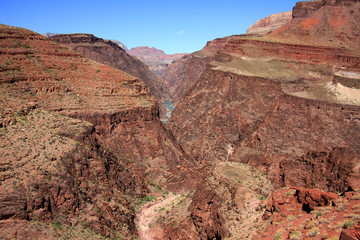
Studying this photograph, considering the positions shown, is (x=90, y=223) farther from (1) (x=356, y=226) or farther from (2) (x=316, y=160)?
(2) (x=316, y=160)

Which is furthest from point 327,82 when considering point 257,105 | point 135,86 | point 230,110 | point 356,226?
point 356,226

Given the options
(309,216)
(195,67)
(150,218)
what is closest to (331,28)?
(150,218)

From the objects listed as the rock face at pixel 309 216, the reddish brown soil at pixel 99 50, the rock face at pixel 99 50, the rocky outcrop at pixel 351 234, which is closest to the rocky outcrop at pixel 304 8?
the reddish brown soil at pixel 99 50

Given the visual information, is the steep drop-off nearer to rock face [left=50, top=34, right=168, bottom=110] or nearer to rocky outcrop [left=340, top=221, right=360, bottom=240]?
rocky outcrop [left=340, top=221, right=360, bottom=240]

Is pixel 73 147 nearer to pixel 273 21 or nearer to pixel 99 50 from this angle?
pixel 99 50

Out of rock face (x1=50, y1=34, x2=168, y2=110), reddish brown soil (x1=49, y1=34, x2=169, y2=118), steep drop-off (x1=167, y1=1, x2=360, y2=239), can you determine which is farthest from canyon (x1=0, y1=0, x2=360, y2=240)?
rock face (x1=50, y1=34, x2=168, y2=110)

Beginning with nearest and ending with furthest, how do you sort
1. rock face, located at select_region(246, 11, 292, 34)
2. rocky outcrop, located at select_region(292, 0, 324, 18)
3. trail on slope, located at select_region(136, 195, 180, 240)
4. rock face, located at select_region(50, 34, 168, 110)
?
1. trail on slope, located at select_region(136, 195, 180, 240)
2. rocky outcrop, located at select_region(292, 0, 324, 18)
3. rock face, located at select_region(50, 34, 168, 110)
4. rock face, located at select_region(246, 11, 292, 34)

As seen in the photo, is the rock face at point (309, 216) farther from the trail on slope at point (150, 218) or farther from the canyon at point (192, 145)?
the trail on slope at point (150, 218)
